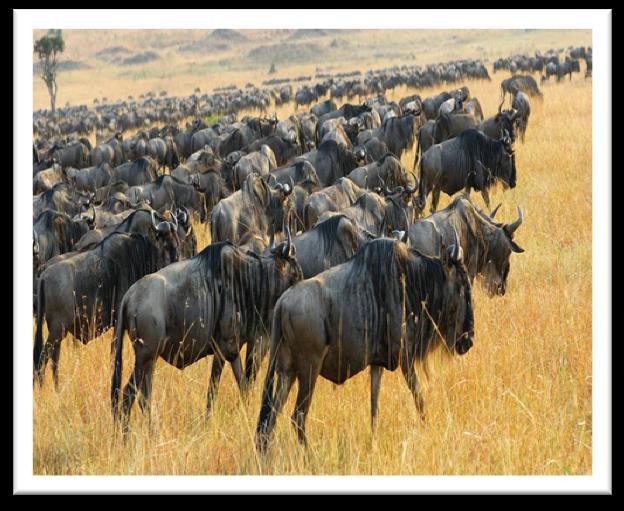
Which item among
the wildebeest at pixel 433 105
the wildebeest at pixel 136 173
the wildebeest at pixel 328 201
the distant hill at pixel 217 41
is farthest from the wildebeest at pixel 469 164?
the distant hill at pixel 217 41

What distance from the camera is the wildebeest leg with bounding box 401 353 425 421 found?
186 inches

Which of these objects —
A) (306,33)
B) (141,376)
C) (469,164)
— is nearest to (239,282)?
(141,376)

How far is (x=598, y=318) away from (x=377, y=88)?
1311 inches

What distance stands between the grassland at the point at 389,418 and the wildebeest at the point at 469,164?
4838mm

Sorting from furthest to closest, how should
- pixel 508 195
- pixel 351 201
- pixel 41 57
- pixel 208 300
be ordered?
1. pixel 41 57
2. pixel 508 195
3. pixel 351 201
4. pixel 208 300

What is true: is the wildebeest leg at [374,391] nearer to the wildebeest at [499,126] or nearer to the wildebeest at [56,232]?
the wildebeest at [56,232]

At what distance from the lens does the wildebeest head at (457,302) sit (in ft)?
15.7

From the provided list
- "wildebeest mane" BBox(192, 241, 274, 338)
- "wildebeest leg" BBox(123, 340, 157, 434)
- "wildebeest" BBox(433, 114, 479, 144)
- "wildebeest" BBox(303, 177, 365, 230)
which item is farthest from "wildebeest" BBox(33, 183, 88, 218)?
"wildebeest" BBox(433, 114, 479, 144)

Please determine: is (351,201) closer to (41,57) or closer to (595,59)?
(595,59)

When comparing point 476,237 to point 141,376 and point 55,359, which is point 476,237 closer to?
point 141,376

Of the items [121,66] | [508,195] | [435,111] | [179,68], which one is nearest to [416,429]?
[508,195]

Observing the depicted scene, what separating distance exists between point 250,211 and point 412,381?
16.2 feet

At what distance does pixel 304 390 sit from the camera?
173 inches

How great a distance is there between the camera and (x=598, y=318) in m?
4.37
